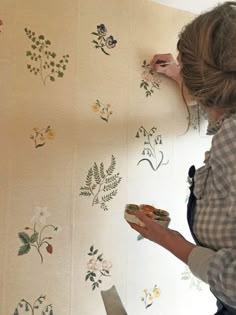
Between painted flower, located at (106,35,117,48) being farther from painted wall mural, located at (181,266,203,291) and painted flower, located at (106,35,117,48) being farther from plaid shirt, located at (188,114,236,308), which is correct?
painted wall mural, located at (181,266,203,291)

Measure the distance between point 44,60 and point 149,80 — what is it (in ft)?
1.05

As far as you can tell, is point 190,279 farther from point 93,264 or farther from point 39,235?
point 39,235

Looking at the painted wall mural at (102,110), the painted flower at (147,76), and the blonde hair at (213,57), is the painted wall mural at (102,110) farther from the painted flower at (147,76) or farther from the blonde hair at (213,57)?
the blonde hair at (213,57)

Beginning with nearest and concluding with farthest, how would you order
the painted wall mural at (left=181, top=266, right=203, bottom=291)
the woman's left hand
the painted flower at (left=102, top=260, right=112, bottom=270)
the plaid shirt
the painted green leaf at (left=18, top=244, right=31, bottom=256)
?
the plaid shirt < the woman's left hand < the painted green leaf at (left=18, top=244, right=31, bottom=256) < the painted flower at (left=102, top=260, right=112, bottom=270) < the painted wall mural at (left=181, top=266, right=203, bottom=291)

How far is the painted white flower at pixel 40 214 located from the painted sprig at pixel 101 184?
0.10 meters

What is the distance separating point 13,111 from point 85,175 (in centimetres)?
24

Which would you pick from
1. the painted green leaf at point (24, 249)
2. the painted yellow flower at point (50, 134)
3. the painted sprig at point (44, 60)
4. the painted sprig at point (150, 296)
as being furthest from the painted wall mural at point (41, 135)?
the painted sprig at point (150, 296)

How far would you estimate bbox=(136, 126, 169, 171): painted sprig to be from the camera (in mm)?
1025

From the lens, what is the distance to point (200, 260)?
2.21 ft

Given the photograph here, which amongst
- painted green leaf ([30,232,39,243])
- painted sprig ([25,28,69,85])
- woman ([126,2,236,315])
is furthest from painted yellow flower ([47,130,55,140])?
woman ([126,2,236,315])

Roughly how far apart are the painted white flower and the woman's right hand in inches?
20.4

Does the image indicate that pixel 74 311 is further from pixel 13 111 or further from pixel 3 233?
pixel 13 111

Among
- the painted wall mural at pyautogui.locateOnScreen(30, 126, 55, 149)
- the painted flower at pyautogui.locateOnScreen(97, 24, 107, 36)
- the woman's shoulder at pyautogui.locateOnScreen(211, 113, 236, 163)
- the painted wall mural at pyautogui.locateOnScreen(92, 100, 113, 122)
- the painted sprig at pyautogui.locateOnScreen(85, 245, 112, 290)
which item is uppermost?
the painted flower at pyautogui.locateOnScreen(97, 24, 107, 36)

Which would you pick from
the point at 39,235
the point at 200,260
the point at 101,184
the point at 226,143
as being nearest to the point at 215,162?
the point at 226,143
